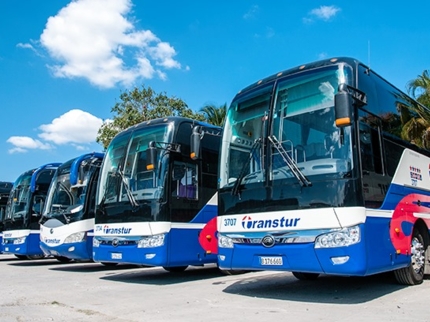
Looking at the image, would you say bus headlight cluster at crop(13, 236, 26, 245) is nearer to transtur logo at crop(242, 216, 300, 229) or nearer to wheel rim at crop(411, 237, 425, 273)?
transtur logo at crop(242, 216, 300, 229)

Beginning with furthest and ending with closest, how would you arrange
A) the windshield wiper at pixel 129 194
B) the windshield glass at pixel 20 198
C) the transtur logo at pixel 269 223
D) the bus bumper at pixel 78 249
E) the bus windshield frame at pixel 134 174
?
the windshield glass at pixel 20 198, the bus bumper at pixel 78 249, the windshield wiper at pixel 129 194, the bus windshield frame at pixel 134 174, the transtur logo at pixel 269 223

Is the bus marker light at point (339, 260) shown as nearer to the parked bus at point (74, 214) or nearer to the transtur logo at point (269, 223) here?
the transtur logo at point (269, 223)

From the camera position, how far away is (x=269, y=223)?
6.99 m

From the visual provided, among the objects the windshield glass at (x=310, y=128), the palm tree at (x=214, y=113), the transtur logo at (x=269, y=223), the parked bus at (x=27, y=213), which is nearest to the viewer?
the windshield glass at (x=310, y=128)

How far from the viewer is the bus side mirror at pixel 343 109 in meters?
6.33

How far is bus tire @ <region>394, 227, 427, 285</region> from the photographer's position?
795 cm

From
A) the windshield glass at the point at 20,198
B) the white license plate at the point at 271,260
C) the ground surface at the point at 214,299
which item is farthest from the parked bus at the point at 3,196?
the white license plate at the point at 271,260

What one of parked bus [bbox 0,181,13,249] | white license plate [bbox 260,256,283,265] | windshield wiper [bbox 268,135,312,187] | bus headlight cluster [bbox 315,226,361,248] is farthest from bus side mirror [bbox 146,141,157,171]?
parked bus [bbox 0,181,13,249]

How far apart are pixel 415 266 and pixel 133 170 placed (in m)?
5.77

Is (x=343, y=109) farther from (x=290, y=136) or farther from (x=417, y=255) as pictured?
(x=417, y=255)

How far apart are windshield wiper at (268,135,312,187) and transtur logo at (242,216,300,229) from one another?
21.5 inches

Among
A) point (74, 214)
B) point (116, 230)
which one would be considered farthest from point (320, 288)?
point (74, 214)

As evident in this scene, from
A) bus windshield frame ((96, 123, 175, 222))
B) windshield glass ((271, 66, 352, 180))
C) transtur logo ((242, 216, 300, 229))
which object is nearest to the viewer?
windshield glass ((271, 66, 352, 180))

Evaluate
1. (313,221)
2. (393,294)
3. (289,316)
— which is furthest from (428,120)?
(289,316)
